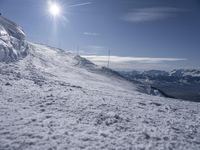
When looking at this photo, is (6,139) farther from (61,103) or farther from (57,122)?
(61,103)

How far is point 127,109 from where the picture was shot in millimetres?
18203

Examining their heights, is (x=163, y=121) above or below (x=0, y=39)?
below

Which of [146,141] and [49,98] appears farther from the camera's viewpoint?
[49,98]

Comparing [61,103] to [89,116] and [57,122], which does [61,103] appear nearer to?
[89,116]

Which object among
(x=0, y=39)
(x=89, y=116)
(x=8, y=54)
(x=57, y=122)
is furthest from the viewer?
(x=0, y=39)

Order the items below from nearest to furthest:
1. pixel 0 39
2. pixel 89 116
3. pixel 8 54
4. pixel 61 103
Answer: pixel 89 116 < pixel 61 103 < pixel 8 54 < pixel 0 39

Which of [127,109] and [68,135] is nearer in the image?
[68,135]

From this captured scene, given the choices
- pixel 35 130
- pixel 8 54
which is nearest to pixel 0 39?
pixel 8 54

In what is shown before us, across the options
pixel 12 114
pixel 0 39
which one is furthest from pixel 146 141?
pixel 0 39

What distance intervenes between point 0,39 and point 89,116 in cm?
3557

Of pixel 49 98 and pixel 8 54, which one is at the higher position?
pixel 8 54

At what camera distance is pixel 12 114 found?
13.4 m

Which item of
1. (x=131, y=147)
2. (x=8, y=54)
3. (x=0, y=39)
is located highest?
(x=0, y=39)

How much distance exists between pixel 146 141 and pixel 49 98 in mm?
9752
